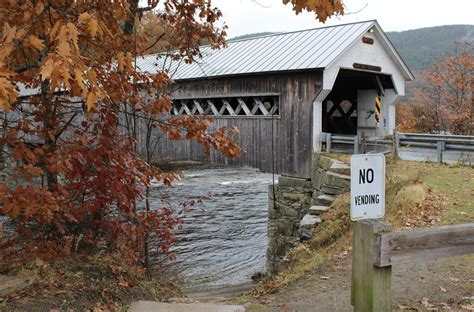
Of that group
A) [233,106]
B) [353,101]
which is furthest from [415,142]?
Answer: [233,106]

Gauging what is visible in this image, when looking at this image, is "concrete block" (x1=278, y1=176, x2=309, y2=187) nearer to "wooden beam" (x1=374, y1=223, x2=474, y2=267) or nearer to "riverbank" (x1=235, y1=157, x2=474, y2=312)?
"riverbank" (x1=235, y1=157, x2=474, y2=312)

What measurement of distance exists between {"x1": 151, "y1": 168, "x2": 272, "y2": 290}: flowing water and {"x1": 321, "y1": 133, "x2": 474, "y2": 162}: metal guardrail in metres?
3.01

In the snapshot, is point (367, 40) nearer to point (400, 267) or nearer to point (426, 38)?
point (400, 267)

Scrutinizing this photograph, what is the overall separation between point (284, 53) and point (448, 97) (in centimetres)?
1242

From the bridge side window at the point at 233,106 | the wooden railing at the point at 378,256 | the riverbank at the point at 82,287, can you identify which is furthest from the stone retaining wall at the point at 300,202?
the wooden railing at the point at 378,256

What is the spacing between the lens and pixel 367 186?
347cm

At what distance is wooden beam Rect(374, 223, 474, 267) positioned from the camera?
3.55m

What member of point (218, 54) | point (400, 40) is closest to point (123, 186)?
point (218, 54)

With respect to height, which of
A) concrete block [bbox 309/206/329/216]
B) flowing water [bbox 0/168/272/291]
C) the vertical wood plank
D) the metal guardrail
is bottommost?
flowing water [bbox 0/168/272/291]

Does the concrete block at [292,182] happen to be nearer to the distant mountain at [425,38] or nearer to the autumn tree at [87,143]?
the autumn tree at [87,143]

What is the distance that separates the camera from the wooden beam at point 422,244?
355 cm

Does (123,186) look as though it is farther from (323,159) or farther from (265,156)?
(265,156)

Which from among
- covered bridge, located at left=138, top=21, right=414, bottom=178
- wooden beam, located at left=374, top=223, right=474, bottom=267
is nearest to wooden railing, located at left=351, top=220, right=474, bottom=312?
wooden beam, located at left=374, top=223, right=474, bottom=267

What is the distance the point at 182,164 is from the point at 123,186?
43.1ft
